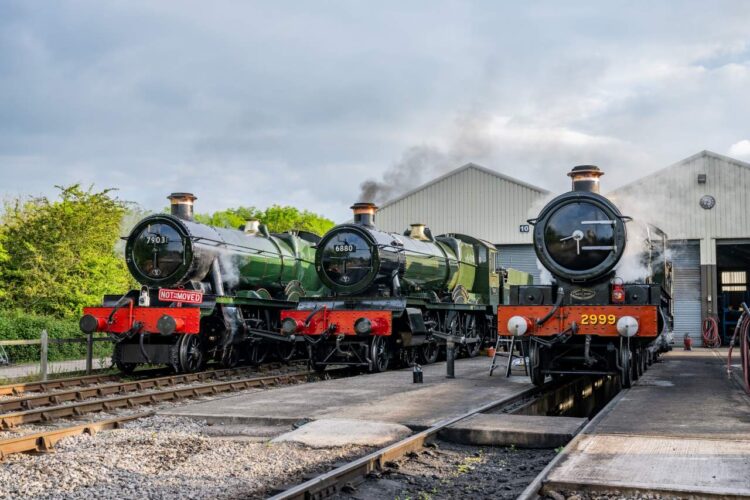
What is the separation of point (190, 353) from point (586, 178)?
8035 millimetres

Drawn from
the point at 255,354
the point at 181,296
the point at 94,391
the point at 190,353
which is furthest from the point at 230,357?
the point at 94,391

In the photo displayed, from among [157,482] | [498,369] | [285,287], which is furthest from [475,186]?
[157,482]

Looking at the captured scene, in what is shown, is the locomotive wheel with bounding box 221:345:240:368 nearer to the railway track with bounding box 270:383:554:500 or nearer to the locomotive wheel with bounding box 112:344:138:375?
the locomotive wheel with bounding box 112:344:138:375

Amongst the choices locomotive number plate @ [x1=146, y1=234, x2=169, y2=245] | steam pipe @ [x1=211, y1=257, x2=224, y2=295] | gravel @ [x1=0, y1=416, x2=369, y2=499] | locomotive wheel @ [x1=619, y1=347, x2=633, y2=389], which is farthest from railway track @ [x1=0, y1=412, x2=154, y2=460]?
steam pipe @ [x1=211, y1=257, x2=224, y2=295]

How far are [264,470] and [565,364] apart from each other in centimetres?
718

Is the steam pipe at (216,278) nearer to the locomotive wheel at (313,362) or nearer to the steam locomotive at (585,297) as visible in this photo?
the locomotive wheel at (313,362)

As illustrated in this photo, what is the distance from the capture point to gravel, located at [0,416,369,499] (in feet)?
17.9

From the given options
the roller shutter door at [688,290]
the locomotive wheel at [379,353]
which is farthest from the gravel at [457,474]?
the roller shutter door at [688,290]

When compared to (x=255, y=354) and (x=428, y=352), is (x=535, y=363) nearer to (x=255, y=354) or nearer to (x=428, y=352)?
(x=428, y=352)

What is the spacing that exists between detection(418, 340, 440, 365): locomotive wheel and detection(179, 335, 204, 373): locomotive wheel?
16.0 ft

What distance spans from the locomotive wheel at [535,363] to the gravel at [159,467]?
517cm

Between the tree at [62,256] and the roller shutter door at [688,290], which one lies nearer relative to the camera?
the tree at [62,256]

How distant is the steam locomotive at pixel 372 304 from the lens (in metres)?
14.9

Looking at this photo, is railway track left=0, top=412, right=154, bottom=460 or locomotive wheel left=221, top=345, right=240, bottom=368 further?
locomotive wheel left=221, top=345, right=240, bottom=368
